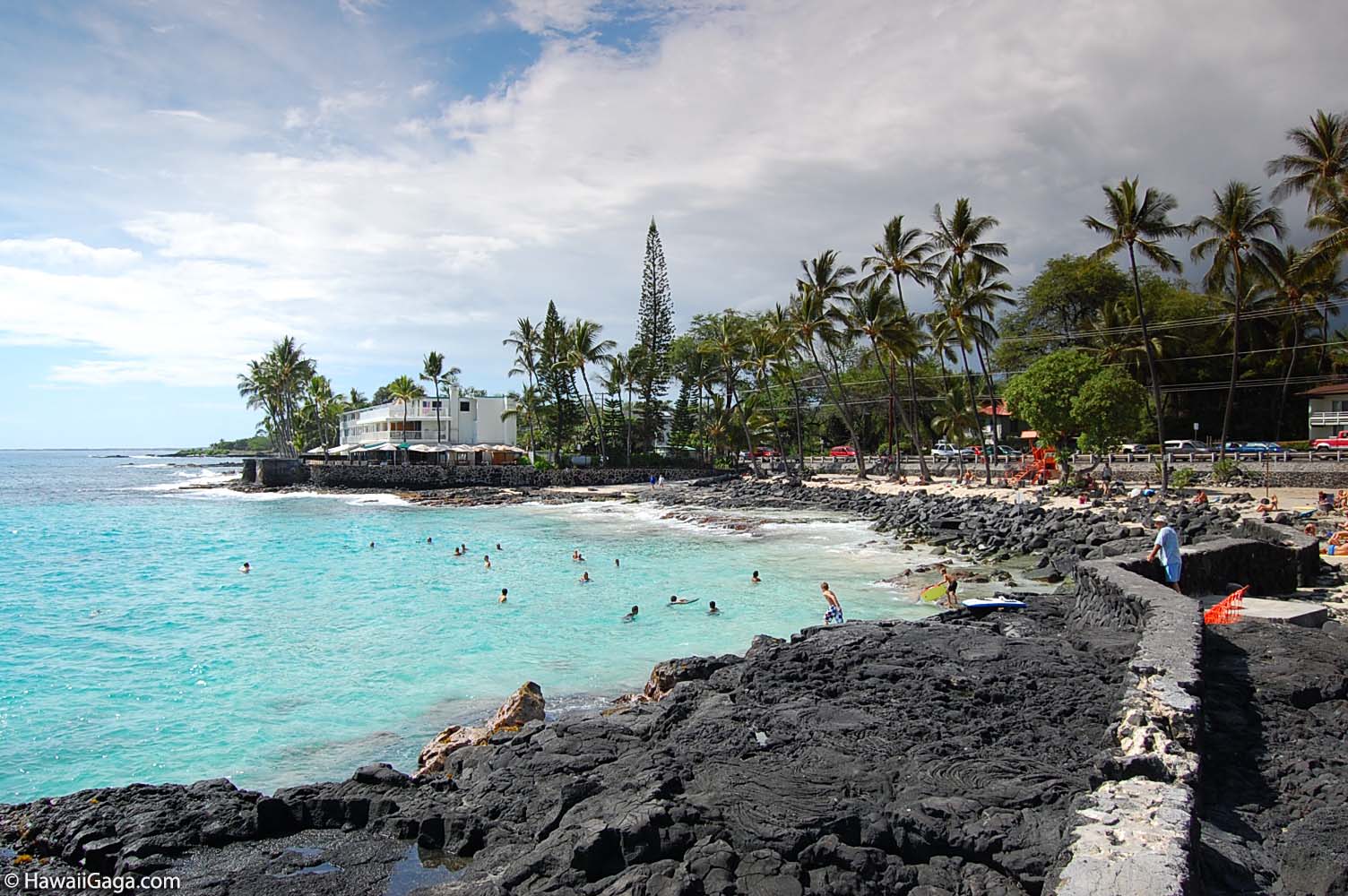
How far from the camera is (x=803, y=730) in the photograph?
7.36 m

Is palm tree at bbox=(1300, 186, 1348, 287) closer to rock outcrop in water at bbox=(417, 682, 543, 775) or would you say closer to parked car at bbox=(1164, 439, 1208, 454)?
parked car at bbox=(1164, 439, 1208, 454)

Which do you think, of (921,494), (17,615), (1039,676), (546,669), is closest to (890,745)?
(1039,676)

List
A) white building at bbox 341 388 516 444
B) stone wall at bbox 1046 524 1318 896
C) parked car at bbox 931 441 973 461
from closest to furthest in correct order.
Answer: stone wall at bbox 1046 524 1318 896, parked car at bbox 931 441 973 461, white building at bbox 341 388 516 444

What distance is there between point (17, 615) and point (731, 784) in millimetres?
20534

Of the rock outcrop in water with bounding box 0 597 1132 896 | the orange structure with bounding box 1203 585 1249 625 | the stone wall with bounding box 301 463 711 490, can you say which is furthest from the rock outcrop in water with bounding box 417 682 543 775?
the stone wall with bounding box 301 463 711 490

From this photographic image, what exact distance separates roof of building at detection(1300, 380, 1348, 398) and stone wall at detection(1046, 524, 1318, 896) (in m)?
37.6

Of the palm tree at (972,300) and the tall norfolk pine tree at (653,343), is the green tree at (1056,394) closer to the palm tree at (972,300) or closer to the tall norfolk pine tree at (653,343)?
the palm tree at (972,300)

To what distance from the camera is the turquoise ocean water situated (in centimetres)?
1030

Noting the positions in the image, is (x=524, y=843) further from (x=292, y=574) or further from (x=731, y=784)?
(x=292, y=574)

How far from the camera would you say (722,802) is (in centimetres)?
585

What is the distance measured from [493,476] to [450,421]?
9956mm

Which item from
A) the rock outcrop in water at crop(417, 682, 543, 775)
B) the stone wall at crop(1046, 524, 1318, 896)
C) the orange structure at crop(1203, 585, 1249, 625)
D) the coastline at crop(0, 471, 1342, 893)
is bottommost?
the rock outcrop in water at crop(417, 682, 543, 775)

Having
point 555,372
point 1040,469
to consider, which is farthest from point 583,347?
point 1040,469

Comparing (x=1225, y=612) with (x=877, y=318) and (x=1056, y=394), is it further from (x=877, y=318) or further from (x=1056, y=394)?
(x=877, y=318)
